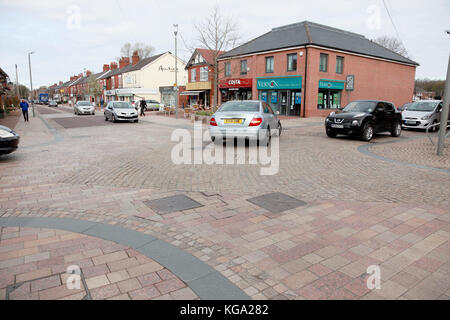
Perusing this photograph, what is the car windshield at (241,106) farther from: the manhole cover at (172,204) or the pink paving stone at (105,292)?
the pink paving stone at (105,292)

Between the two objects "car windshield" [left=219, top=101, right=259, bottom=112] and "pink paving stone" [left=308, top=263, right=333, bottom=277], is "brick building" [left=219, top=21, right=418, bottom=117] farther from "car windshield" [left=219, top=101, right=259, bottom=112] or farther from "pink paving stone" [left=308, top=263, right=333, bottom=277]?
"pink paving stone" [left=308, top=263, right=333, bottom=277]

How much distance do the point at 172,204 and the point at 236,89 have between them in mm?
30299

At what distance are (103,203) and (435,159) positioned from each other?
876 cm

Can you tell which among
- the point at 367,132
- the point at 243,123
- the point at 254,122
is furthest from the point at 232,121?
the point at 367,132

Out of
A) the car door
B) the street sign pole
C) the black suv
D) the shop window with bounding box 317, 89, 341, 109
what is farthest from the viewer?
the shop window with bounding box 317, 89, 341, 109

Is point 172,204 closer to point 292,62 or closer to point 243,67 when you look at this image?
point 292,62

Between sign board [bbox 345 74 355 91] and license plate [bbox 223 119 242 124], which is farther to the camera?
sign board [bbox 345 74 355 91]

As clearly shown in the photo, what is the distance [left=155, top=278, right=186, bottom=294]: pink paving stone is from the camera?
2.74 m

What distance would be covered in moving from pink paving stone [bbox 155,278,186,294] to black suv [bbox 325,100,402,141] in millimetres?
11311

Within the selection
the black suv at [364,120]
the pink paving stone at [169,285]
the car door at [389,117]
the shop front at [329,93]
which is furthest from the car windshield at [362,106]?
the shop front at [329,93]

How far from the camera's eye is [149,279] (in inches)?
114

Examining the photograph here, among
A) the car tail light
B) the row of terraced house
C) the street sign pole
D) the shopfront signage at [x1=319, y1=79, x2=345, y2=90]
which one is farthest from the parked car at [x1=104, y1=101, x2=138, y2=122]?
the street sign pole

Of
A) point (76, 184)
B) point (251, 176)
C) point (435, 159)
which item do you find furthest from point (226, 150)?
point (435, 159)

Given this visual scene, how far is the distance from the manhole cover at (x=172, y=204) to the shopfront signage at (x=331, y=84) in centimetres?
2437
